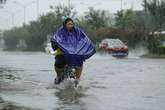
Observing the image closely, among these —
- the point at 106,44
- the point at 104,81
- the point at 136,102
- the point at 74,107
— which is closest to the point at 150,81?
the point at 104,81

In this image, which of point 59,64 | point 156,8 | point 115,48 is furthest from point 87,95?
point 156,8

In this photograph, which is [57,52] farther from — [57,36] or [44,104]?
[44,104]

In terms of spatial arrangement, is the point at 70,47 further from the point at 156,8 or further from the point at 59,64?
the point at 156,8

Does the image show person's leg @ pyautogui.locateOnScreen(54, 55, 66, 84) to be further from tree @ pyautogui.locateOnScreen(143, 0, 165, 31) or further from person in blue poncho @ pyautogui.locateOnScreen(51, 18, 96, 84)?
tree @ pyautogui.locateOnScreen(143, 0, 165, 31)

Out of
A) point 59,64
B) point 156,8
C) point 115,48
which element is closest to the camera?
point 59,64

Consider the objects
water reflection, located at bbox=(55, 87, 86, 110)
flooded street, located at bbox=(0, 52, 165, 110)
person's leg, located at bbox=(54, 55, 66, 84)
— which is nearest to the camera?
water reflection, located at bbox=(55, 87, 86, 110)

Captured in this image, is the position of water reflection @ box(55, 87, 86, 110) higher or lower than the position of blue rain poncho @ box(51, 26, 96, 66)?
lower

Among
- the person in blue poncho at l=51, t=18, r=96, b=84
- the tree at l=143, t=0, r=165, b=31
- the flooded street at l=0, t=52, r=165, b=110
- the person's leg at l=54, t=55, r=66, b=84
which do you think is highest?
the tree at l=143, t=0, r=165, b=31

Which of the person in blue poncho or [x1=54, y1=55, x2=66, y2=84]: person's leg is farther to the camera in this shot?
[x1=54, y1=55, x2=66, y2=84]: person's leg

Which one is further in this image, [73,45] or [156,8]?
[156,8]

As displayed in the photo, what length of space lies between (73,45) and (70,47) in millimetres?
100

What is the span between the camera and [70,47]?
47.1 ft

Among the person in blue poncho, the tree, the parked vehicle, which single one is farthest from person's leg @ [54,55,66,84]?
the tree

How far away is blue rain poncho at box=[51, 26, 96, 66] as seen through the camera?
1424cm
